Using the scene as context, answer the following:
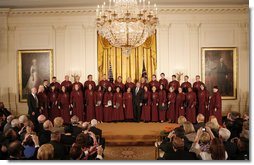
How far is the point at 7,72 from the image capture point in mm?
12023

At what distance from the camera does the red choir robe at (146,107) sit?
34.6 ft

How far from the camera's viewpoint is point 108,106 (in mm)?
10547

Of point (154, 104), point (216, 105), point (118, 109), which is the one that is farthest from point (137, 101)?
point (216, 105)

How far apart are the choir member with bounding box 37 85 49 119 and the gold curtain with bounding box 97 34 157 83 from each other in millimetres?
2774

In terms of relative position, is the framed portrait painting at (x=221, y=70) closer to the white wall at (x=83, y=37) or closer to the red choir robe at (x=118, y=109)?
the white wall at (x=83, y=37)

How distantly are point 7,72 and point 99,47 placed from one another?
368cm

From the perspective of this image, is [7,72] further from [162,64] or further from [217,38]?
[217,38]

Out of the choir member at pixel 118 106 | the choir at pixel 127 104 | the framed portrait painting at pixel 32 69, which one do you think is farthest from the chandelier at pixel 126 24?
the framed portrait painting at pixel 32 69

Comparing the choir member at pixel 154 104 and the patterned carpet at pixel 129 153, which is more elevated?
the choir member at pixel 154 104

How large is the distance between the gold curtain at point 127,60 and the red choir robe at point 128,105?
2.06 metres

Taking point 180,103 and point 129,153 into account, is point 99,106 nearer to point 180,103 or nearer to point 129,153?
point 180,103

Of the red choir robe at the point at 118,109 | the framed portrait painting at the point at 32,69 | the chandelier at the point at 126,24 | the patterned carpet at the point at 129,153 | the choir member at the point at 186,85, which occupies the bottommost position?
the patterned carpet at the point at 129,153

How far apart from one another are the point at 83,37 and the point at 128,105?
11.9 ft

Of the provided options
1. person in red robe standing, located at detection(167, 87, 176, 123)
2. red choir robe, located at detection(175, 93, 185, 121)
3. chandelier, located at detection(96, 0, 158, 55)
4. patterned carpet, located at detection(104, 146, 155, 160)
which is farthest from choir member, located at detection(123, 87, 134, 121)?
patterned carpet, located at detection(104, 146, 155, 160)
